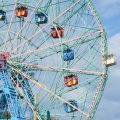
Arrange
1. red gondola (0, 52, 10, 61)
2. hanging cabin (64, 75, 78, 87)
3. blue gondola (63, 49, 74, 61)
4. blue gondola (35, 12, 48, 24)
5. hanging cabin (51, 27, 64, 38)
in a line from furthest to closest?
blue gondola (35, 12, 48, 24) → hanging cabin (51, 27, 64, 38) → red gondola (0, 52, 10, 61) → blue gondola (63, 49, 74, 61) → hanging cabin (64, 75, 78, 87)

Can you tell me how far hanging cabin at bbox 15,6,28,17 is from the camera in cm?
5544

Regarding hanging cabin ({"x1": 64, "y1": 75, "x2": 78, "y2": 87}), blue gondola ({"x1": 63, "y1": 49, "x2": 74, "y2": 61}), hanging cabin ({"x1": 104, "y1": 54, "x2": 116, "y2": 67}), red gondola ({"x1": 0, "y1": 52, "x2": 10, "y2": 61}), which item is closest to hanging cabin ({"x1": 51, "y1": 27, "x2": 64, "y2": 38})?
blue gondola ({"x1": 63, "y1": 49, "x2": 74, "y2": 61})

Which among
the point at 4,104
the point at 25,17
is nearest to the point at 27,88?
the point at 4,104

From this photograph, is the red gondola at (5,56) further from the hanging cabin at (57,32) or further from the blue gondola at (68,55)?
the blue gondola at (68,55)

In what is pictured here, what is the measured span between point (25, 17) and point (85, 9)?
7007 mm

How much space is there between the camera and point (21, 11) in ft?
182

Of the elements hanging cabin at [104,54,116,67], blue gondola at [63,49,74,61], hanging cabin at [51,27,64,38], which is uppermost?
hanging cabin at [51,27,64,38]

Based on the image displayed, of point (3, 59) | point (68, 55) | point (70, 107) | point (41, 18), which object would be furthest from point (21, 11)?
point (70, 107)

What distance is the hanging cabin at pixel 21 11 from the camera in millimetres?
55438

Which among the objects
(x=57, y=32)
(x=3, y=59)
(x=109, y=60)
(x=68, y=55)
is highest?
(x=57, y=32)

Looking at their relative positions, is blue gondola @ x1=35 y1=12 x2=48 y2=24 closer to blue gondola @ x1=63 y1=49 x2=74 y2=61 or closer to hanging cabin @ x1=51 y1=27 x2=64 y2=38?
hanging cabin @ x1=51 y1=27 x2=64 y2=38

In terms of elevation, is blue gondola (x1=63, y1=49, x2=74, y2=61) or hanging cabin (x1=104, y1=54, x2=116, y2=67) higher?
blue gondola (x1=63, y1=49, x2=74, y2=61)

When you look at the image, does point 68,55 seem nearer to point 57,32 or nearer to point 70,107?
point 57,32

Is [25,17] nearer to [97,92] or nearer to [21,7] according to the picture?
[21,7]
